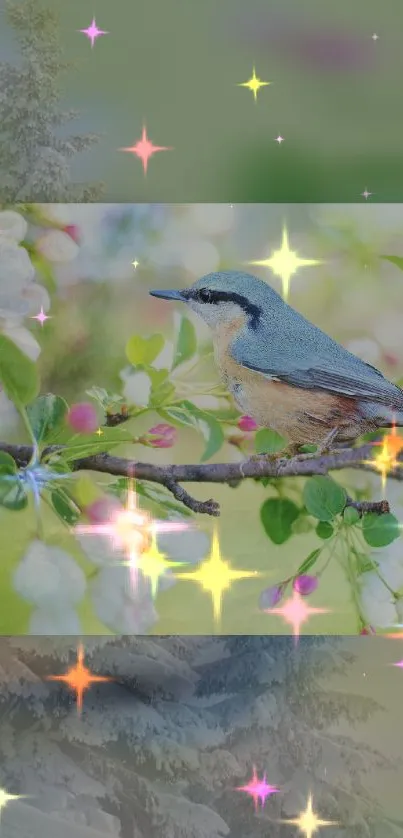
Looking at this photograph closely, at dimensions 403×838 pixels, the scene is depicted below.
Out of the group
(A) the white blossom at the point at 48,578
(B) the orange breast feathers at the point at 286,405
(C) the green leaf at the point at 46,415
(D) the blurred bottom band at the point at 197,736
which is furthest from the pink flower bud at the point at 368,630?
(C) the green leaf at the point at 46,415

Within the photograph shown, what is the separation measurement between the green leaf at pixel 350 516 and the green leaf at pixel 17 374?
41cm

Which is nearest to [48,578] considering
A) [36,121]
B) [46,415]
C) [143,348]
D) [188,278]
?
[46,415]

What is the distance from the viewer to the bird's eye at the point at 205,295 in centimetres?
93

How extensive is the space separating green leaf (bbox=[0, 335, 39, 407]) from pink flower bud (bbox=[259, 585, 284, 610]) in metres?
0.37

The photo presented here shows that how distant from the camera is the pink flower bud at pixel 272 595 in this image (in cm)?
91

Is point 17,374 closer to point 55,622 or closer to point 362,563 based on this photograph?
point 55,622

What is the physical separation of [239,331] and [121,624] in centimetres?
39

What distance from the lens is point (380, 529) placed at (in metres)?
0.92

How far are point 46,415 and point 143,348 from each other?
0.15m

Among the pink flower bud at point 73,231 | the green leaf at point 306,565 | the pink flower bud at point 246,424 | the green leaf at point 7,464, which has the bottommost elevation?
the green leaf at point 306,565

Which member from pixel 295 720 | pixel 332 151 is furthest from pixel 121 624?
pixel 332 151

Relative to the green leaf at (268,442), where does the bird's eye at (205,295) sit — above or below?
above

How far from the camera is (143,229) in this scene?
0.93 meters

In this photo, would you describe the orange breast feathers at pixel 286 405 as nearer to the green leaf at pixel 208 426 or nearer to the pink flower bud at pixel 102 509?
the green leaf at pixel 208 426
